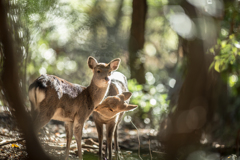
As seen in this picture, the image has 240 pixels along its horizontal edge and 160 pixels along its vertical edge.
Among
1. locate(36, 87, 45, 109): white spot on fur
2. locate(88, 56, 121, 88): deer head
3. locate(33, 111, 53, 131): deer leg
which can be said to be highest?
locate(88, 56, 121, 88): deer head

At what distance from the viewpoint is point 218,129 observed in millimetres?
4438

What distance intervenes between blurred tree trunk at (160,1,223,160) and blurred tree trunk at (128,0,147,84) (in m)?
3.74

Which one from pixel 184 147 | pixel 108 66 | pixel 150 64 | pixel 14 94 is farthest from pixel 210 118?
pixel 150 64

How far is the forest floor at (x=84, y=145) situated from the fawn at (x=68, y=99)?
0.30 meters

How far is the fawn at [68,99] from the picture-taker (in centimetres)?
265

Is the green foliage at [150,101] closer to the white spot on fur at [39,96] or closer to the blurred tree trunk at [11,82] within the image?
the white spot on fur at [39,96]

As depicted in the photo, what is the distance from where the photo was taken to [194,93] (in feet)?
11.5

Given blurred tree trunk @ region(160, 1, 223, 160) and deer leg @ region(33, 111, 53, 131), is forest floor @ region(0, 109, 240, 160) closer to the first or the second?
deer leg @ region(33, 111, 53, 131)

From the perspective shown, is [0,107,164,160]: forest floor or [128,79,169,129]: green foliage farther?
[128,79,169,129]: green foliage

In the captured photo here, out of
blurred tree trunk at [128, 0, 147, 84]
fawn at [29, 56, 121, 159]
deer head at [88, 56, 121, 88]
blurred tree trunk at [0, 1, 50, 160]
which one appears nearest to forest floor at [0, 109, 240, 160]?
blurred tree trunk at [0, 1, 50, 160]

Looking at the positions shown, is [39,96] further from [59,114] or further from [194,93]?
[194,93]

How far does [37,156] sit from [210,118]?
260 cm

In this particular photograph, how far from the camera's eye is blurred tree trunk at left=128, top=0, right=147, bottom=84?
7.35 m

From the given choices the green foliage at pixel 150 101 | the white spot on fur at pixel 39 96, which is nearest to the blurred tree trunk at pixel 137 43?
the green foliage at pixel 150 101
